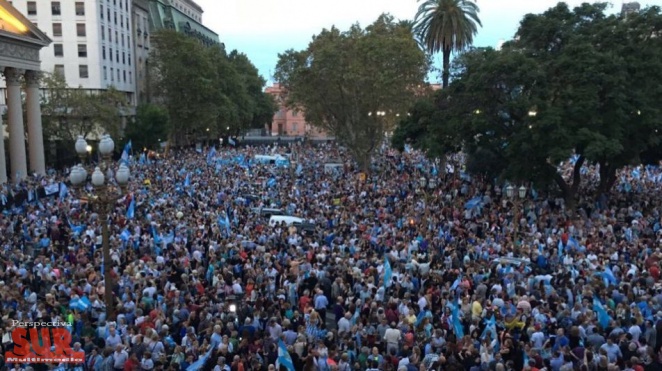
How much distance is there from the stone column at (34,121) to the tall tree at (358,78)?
18234mm

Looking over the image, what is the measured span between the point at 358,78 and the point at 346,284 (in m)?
30.6

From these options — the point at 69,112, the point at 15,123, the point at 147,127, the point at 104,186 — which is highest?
the point at 69,112

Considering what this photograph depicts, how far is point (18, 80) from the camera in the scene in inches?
1433

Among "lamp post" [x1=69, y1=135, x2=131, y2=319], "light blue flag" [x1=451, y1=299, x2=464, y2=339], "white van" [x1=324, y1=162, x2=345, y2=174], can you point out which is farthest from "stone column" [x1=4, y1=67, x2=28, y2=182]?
"light blue flag" [x1=451, y1=299, x2=464, y2=339]

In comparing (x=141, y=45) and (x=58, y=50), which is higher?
(x=141, y=45)

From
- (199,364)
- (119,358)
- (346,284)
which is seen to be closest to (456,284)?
(346,284)

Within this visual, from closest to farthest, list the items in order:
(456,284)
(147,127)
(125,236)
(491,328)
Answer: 1. (491,328)
2. (456,284)
3. (125,236)
4. (147,127)

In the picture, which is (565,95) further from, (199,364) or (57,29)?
(57,29)

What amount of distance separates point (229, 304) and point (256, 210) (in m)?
14.6

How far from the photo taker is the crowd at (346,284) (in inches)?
439

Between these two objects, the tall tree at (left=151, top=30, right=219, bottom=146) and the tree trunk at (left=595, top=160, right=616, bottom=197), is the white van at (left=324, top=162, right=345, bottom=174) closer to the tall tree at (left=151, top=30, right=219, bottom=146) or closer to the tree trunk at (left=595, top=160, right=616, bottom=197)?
the tree trunk at (left=595, top=160, right=616, bottom=197)

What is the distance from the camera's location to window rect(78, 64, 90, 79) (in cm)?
6128

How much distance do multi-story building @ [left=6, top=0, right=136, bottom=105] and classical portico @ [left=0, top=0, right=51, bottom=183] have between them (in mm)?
21959

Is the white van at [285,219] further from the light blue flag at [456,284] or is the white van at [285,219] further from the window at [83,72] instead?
the window at [83,72]
